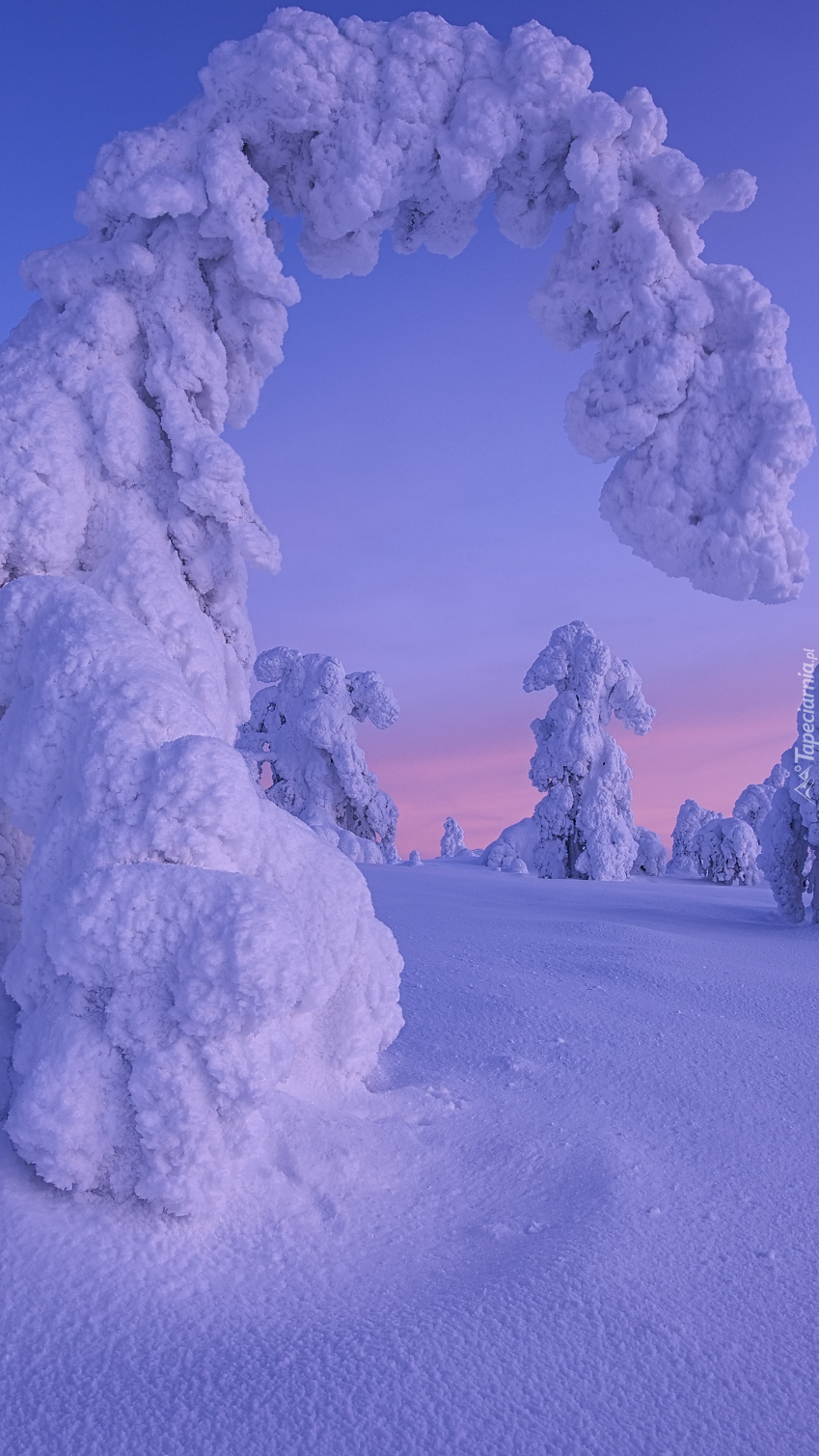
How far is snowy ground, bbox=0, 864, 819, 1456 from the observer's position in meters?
1.37

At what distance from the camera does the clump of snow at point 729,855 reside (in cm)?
1630

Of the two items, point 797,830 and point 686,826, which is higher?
point 686,826

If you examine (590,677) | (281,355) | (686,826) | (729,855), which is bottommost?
(729,855)

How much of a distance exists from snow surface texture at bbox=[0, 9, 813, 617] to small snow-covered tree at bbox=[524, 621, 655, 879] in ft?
42.6

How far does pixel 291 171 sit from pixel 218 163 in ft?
1.41

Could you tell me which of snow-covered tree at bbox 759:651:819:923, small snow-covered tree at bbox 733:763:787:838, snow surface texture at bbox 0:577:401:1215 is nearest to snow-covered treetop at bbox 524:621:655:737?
small snow-covered tree at bbox 733:763:787:838

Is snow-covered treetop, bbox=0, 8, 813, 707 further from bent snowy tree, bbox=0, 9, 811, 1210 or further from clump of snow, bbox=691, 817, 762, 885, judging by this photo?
clump of snow, bbox=691, 817, 762, 885

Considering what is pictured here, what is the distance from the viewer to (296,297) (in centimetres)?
319

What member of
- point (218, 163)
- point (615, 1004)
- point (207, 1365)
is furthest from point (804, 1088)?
point (218, 163)

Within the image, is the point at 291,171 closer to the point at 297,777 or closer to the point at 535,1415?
the point at 535,1415

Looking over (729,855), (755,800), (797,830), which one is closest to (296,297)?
(797,830)

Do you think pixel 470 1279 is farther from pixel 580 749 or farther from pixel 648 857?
pixel 648 857

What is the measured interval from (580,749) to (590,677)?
1261 millimetres

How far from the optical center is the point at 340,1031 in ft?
8.57
